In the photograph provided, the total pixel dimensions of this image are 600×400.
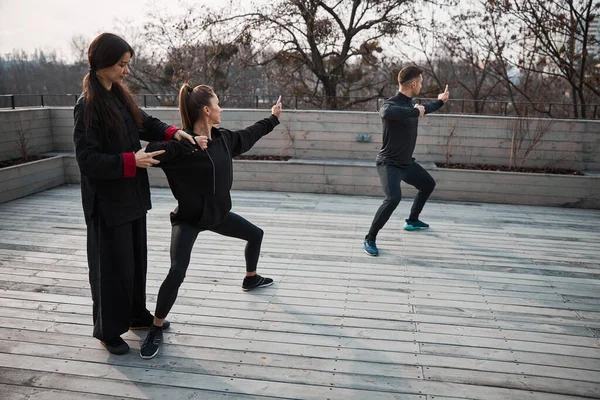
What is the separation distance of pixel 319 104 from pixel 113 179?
30.4ft

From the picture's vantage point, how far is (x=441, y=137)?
7098 millimetres

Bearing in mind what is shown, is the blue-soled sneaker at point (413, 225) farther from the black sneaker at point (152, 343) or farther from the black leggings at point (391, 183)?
the black sneaker at point (152, 343)

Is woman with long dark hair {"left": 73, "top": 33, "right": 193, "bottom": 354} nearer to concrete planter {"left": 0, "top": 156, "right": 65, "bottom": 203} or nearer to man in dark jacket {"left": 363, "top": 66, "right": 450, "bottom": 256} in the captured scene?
man in dark jacket {"left": 363, "top": 66, "right": 450, "bottom": 256}

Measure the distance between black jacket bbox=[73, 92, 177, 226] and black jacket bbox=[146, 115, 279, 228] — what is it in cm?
16

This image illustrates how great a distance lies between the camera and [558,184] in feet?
20.5

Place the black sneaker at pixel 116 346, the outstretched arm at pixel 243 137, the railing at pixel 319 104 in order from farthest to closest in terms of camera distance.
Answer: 1. the railing at pixel 319 104
2. the outstretched arm at pixel 243 137
3. the black sneaker at pixel 116 346

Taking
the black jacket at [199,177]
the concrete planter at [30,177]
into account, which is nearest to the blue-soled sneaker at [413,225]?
the black jacket at [199,177]

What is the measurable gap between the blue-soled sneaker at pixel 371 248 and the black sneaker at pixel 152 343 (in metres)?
2.15

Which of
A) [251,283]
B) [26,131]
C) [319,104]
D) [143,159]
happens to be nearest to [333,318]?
[251,283]

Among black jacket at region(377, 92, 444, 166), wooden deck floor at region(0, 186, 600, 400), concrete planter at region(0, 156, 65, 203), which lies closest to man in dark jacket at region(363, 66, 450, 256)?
black jacket at region(377, 92, 444, 166)

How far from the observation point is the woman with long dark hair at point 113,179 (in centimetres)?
241

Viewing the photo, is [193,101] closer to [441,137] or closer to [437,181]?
[437,181]

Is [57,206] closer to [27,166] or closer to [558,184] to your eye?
[27,166]

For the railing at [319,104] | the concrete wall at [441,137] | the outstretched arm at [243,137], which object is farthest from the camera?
the railing at [319,104]
